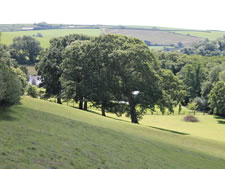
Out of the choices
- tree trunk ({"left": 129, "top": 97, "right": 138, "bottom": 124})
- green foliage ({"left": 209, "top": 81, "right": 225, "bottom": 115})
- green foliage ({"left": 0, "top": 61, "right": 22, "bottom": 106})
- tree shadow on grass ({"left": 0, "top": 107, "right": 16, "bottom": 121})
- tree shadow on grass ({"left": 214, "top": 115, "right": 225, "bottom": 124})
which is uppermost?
green foliage ({"left": 0, "top": 61, "right": 22, "bottom": 106})

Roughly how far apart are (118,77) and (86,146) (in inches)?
1293

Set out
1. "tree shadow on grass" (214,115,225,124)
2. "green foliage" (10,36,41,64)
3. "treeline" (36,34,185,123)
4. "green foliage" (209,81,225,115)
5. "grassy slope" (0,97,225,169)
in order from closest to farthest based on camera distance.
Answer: "grassy slope" (0,97,225,169)
"treeline" (36,34,185,123)
"tree shadow on grass" (214,115,225,124)
"green foliage" (209,81,225,115)
"green foliage" (10,36,41,64)

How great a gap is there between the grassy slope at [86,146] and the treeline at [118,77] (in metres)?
15.7

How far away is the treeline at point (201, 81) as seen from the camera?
96.0 metres

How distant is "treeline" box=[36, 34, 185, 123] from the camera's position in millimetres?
56312

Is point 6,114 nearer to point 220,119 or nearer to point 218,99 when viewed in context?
point 220,119

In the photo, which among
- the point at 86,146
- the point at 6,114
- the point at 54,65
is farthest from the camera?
the point at 54,65

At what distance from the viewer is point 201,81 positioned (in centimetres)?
12344

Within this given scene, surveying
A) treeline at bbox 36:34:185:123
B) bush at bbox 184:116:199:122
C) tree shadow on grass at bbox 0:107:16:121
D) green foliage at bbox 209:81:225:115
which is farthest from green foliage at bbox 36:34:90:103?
green foliage at bbox 209:81:225:115

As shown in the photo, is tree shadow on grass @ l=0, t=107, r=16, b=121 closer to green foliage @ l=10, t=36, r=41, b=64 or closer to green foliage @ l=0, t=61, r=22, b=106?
green foliage @ l=0, t=61, r=22, b=106

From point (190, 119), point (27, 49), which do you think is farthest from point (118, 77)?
point (27, 49)

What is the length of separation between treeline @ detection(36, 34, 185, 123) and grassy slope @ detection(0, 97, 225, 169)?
51.5 feet

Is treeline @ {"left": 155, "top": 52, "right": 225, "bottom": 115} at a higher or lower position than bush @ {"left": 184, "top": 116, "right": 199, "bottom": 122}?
higher

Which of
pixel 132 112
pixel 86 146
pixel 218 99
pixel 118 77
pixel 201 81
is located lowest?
pixel 201 81
